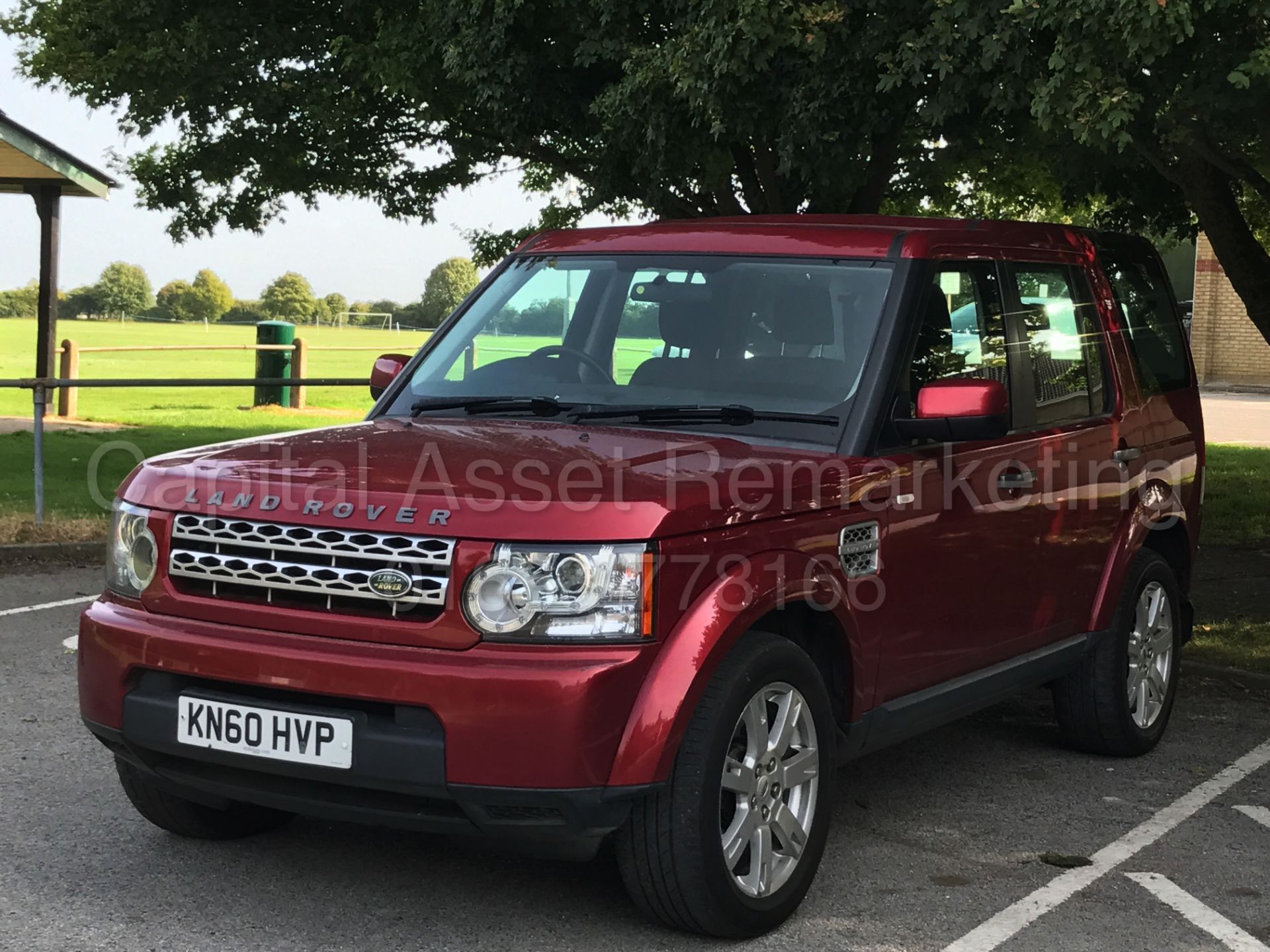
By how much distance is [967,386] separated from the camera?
4664mm

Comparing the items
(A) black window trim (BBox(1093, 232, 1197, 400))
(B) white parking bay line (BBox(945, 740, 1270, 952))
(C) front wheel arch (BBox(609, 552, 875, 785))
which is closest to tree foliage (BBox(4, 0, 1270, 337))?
(A) black window trim (BBox(1093, 232, 1197, 400))

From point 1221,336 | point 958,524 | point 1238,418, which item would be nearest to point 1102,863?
point 958,524

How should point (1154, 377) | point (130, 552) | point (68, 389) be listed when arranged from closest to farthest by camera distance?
point (130, 552)
point (1154, 377)
point (68, 389)

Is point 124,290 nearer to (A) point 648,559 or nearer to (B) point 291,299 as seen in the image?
(B) point 291,299

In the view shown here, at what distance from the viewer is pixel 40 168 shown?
18594mm

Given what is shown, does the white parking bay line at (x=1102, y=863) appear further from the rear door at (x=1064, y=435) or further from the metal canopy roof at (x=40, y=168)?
the metal canopy roof at (x=40, y=168)

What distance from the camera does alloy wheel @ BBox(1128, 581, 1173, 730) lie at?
249 inches

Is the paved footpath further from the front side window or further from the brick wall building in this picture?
the front side window

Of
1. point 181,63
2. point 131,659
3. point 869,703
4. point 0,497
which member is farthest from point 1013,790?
point 181,63

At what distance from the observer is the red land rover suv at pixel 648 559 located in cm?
380

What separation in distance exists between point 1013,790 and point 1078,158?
24.6 ft

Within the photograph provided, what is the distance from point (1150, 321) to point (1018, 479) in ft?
5.88

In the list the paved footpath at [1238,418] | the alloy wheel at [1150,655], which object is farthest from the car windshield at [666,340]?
the paved footpath at [1238,418]

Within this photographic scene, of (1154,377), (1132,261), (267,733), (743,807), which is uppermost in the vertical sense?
(1132,261)
